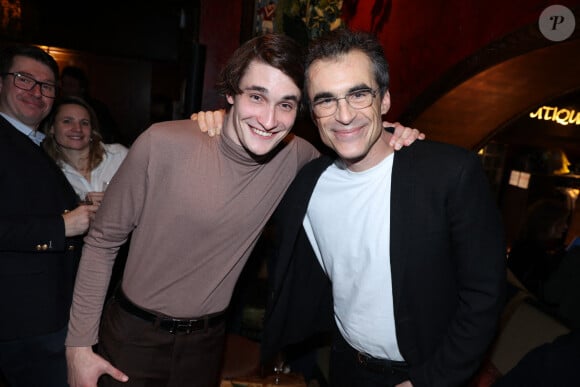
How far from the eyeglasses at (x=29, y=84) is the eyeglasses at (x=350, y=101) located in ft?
4.56

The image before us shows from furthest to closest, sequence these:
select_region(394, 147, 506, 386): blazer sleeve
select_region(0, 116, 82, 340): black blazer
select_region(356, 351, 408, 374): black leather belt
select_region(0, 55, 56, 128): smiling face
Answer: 1. select_region(0, 55, 56, 128): smiling face
2. select_region(0, 116, 82, 340): black blazer
3. select_region(356, 351, 408, 374): black leather belt
4. select_region(394, 147, 506, 386): blazer sleeve

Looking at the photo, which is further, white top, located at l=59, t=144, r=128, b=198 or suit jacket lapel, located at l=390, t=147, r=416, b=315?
white top, located at l=59, t=144, r=128, b=198

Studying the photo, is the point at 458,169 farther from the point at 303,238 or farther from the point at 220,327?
the point at 220,327

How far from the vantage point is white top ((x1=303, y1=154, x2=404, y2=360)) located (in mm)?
1546

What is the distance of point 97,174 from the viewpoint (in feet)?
8.27

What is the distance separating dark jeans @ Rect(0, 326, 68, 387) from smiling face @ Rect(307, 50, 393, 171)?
1.69m

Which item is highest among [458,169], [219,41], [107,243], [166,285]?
[219,41]

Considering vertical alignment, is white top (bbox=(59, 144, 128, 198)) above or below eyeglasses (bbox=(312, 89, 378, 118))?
below

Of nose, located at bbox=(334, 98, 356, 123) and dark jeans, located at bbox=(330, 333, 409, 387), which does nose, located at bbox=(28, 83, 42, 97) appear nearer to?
nose, located at bbox=(334, 98, 356, 123)

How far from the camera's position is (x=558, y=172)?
729 centimetres

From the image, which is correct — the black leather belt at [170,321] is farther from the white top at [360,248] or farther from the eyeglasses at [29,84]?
the eyeglasses at [29,84]

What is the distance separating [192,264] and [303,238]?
1.62ft

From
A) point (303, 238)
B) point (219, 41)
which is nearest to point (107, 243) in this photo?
point (303, 238)

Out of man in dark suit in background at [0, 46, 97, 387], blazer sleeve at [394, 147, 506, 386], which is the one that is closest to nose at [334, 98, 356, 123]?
blazer sleeve at [394, 147, 506, 386]
